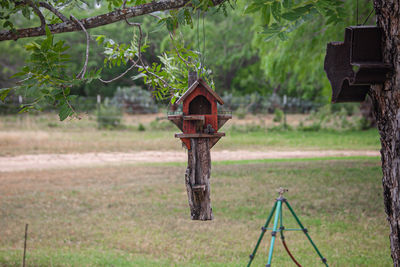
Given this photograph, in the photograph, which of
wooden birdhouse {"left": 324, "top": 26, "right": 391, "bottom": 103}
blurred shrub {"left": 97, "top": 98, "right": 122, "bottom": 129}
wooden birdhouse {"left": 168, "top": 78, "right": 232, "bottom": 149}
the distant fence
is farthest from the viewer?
the distant fence

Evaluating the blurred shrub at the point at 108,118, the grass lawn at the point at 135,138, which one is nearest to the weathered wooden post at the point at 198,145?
the grass lawn at the point at 135,138

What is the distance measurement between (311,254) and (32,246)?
3315mm

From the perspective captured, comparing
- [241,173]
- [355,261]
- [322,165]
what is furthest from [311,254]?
[322,165]

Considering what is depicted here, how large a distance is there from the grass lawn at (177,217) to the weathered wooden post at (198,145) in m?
2.21

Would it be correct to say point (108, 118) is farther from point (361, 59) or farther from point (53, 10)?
point (361, 59)

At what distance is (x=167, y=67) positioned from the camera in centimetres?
327

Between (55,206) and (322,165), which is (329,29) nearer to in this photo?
(322,165)

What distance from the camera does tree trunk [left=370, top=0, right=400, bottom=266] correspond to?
2441 mm

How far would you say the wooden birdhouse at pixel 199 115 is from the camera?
2.76 m

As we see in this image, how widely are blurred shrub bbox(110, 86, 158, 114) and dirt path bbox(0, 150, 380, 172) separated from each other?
8389 millimetres

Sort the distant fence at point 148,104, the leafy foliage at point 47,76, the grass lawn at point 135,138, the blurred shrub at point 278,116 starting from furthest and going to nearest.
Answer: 1. the distant fence at point 148,104
2. the blurred shrub at point 278,116
3. the grass lawn at point 135,138
4. the leafy foliage at point 47,76

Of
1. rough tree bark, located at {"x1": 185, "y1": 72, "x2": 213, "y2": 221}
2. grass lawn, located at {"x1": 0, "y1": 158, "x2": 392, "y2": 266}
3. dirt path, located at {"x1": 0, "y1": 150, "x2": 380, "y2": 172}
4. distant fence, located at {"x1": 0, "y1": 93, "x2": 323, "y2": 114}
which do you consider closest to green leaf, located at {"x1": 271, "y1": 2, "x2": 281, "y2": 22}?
rough tree bark, located at {"x1": 185, "y1": 72, "x2": 213, "y2": 221}

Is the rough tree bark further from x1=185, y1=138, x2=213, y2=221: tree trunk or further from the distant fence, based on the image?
the distant fence

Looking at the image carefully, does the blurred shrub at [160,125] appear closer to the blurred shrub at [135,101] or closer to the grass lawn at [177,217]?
the blurred shrub at [135,101]
